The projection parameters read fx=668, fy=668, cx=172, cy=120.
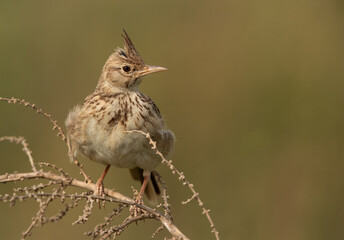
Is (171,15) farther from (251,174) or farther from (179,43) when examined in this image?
(251,174)

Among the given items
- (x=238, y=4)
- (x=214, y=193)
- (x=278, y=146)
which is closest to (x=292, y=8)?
(x=238, y=4)

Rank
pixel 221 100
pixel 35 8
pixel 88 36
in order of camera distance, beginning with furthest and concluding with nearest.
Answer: pixel 35 8
pixel 88 36
pixel 221 100

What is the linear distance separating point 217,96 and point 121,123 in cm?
211

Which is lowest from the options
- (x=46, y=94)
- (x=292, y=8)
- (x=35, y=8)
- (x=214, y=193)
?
(x=214, y=193)

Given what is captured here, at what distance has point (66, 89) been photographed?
6125 mm

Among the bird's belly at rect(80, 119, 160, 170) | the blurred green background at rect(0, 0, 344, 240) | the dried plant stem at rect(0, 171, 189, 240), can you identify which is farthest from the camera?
the blurred green background at rect(0, 0, 344, 240)

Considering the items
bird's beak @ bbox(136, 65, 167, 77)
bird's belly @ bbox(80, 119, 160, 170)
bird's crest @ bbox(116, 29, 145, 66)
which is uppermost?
bird's crest @ bbox(116, 29, 145, 66)

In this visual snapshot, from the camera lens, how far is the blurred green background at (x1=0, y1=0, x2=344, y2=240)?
5551 mm

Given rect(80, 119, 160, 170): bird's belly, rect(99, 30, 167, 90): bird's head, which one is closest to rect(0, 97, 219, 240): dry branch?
rect(80, 119, 160, 170): bird's belly

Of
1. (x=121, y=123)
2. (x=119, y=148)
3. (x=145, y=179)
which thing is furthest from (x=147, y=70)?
(x=145, y=179)

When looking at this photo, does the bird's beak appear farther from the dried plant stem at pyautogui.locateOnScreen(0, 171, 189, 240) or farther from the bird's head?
the dried plant stem at pyautogui.locateOnScreen(0, 171, 189, 240)

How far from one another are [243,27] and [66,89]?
6.02ft

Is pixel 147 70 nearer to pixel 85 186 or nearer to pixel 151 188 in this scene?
pixel 151 188

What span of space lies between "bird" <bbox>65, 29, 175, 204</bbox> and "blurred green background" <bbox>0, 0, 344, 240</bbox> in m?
1.18
